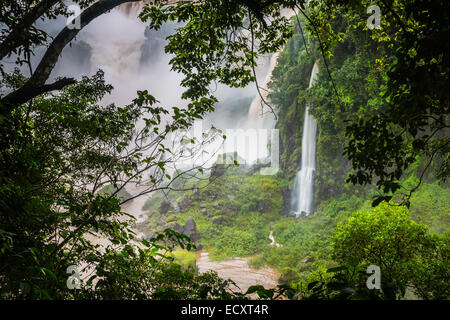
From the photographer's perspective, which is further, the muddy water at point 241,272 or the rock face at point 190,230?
the rock face at point 190,230

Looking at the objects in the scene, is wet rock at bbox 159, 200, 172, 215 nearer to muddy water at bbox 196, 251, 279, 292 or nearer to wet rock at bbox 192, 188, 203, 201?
wet rock at bbox 192, 188, 203, 201

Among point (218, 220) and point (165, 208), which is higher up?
point (165, 208)

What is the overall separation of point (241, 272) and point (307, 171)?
7.87 metres

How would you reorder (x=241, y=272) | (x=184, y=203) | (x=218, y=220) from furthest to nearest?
(x=184, y=203) → (x=218, y=220) → (x=241, y=272)

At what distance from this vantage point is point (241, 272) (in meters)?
10.6

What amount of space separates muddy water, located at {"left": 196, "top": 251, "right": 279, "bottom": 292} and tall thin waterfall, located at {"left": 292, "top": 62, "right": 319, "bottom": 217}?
17.4 ft

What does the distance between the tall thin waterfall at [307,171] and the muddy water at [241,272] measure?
17.4ft

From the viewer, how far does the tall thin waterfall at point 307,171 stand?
14484 millimetres

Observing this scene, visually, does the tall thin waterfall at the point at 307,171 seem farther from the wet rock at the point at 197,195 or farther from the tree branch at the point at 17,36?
the tree branch at the point at 17,36

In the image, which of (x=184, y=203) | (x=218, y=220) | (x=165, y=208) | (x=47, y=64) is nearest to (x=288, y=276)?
(x=218, y=220)

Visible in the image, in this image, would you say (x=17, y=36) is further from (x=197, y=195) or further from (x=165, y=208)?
(x=165, y=208)

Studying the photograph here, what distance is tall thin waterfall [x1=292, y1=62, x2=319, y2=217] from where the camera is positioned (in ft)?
47.5

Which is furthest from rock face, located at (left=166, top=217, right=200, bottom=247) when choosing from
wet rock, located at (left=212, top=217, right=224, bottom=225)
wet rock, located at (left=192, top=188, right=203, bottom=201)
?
wet rock, located at (left=192, top=188, right=203, bottom=201)

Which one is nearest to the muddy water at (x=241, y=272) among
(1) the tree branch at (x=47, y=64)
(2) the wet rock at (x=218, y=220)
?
(2) the wet rock at (x=218, y=220)
